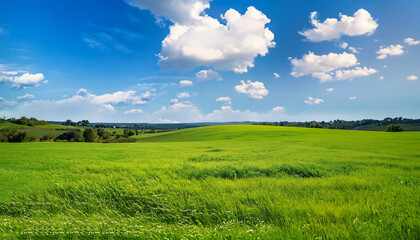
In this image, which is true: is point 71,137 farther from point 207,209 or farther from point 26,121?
point 207,209

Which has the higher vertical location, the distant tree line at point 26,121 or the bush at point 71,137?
the distant tree line at point 26,121

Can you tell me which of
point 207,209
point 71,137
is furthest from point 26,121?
point 207,209

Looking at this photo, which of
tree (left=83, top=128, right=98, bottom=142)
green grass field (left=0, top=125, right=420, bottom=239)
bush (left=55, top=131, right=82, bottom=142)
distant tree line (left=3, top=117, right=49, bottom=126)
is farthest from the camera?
distant tree line (left=3, top=117, right=49, bottom=126)

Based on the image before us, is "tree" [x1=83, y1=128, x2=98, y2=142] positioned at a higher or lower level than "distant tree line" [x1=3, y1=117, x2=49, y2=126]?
lower

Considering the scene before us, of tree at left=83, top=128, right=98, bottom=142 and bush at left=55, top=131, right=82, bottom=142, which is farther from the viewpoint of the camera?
tree at left=83, top=128, right=98, bottom=142

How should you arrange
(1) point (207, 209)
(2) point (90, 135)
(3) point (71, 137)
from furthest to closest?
(2) point (90, 135) < (3) point (71, 137) < (1) point (207, 209)

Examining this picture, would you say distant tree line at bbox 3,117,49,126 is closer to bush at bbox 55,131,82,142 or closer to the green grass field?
bush at bbox 55,131,82,142

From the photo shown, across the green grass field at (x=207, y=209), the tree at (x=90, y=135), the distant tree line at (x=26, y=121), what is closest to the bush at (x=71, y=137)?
the tree at (x=90, y=135)

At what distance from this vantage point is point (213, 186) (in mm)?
6250

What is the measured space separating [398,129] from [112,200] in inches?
4454

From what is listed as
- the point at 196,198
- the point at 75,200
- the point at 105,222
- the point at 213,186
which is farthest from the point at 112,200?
the point at 213,186

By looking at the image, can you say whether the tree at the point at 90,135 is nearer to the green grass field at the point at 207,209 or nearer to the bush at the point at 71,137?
the bush at the point at 71,137

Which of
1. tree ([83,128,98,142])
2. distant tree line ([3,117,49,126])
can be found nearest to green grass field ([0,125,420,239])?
tree ([83,128,98,142])

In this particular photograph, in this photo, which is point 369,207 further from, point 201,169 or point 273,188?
point 201,169
